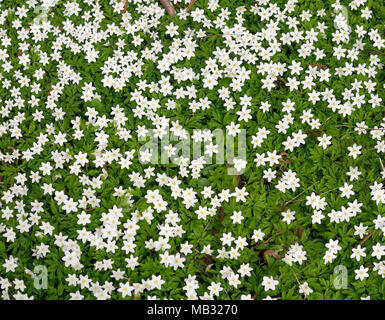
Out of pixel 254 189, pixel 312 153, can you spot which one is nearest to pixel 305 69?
pixel 312 153

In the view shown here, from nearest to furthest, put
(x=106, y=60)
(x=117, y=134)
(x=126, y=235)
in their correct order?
(x=126, y=235), (x=117, y=134), (x=106, y=60)

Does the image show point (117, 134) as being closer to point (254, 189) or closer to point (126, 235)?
point (126, 235)
